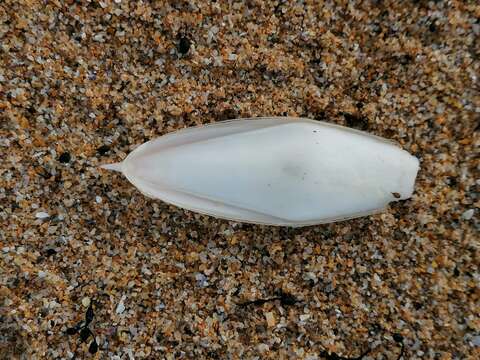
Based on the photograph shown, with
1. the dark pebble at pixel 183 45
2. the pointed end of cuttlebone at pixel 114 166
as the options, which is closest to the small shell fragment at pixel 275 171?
the pointed end of cuttlebone at pixel 114 166

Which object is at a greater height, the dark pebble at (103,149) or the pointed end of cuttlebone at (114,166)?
the dark pebble at (103,149)

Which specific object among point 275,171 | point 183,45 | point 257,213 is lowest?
point 257,213

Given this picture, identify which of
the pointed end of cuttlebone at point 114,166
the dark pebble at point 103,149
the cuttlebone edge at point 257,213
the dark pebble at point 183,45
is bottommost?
the cuttlebone edge at point 257,213

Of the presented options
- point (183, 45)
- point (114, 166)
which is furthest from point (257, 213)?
point (183, 45)

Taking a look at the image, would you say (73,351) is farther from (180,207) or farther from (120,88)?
(120,88)

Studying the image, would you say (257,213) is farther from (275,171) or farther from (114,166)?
(114,166)

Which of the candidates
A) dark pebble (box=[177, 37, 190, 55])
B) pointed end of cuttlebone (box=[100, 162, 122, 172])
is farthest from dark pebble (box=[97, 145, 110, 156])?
dark pebble (box=[177, 37, 190, 55])

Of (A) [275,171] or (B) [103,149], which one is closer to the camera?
(A) [275,171]

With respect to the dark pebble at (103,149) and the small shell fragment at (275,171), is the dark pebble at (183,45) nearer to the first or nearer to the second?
the small shell fragment at (275,171)

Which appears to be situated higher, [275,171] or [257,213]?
[275,171]

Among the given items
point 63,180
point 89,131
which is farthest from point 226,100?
point 63,180
